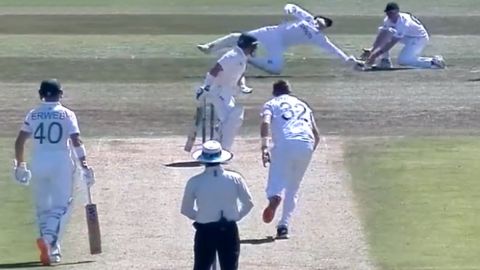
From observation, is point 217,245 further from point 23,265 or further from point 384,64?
point 384,64

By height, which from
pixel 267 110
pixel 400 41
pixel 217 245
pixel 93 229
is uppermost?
pixel 267 110

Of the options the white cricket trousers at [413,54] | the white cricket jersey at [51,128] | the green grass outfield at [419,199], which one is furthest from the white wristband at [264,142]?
the white cricket trousers at [413,54]

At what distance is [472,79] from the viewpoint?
1137 inches

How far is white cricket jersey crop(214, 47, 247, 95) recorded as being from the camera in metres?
19.8

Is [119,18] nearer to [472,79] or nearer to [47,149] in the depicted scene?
[472,79]

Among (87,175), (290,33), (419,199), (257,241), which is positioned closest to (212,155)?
(87,175)

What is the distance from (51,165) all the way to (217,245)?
3.16m

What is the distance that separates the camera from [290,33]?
1149 inches

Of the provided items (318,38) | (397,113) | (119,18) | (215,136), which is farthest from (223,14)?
(215,136)

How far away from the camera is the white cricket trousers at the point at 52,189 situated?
622 inches

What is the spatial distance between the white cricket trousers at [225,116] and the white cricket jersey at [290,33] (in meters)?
8.82

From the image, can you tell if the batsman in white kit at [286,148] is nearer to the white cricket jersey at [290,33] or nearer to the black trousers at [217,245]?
the black trousers at [217,245]

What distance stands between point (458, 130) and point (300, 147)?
786 centimetres

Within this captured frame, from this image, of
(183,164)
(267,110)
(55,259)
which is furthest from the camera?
(183,164)
